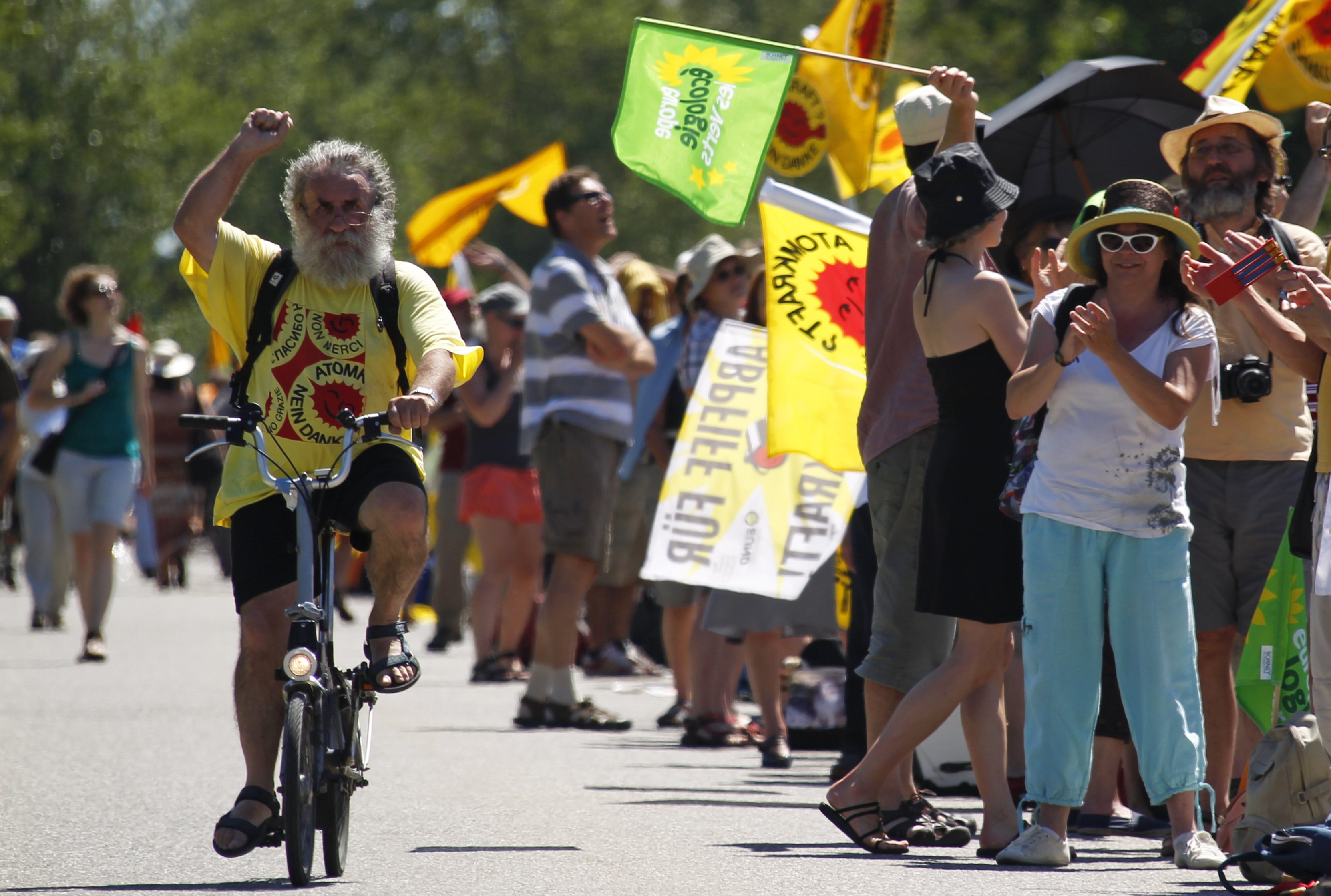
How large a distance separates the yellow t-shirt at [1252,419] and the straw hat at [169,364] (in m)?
13.8

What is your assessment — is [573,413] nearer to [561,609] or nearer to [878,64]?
[561,609]

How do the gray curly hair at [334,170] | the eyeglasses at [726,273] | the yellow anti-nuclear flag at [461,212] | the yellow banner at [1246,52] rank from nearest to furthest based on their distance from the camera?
the gray curly hair at [334,170] → the yellow banner at [1246,52] → the eyeglasses at [726,273] → the yellow anti-nuclear flag at [461,212]

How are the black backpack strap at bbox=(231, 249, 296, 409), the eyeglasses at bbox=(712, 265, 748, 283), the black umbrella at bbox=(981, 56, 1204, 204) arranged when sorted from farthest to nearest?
the eyeglasses at bbox=(712, 265, 748, 283), the black umbrella at bbox=(981, 56, 1204, 204), the black backpack strap at bbox=(231, 249, 296, 409)

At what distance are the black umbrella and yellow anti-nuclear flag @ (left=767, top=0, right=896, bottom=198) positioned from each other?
0.93 meters

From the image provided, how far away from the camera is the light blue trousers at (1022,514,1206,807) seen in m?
5.46

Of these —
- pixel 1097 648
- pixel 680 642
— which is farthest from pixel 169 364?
pixel 1097 648

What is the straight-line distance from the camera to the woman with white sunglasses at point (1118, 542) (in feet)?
17.9

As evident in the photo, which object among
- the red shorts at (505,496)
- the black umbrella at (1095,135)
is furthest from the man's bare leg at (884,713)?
the red shorts at (505,496)

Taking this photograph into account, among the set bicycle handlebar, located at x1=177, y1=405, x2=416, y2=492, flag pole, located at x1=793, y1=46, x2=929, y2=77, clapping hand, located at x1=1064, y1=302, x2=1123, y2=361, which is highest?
flag pole, located at x1=793, y1=46, x2=929, y2=77

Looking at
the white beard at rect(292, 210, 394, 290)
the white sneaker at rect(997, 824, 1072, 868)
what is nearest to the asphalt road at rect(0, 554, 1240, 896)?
the white sneaker at rect(997, 824, 1072, 868)

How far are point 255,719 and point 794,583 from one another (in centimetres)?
326

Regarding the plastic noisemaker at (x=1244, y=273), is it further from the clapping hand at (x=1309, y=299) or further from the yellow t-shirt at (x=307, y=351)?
the yellow t-shirt at (x=307, y=351)

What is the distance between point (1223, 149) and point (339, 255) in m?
2.91

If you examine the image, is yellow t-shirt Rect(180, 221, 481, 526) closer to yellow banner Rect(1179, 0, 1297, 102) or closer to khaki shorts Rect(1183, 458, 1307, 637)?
khaki shorts Rect(1183, 458, 1307, 637)
